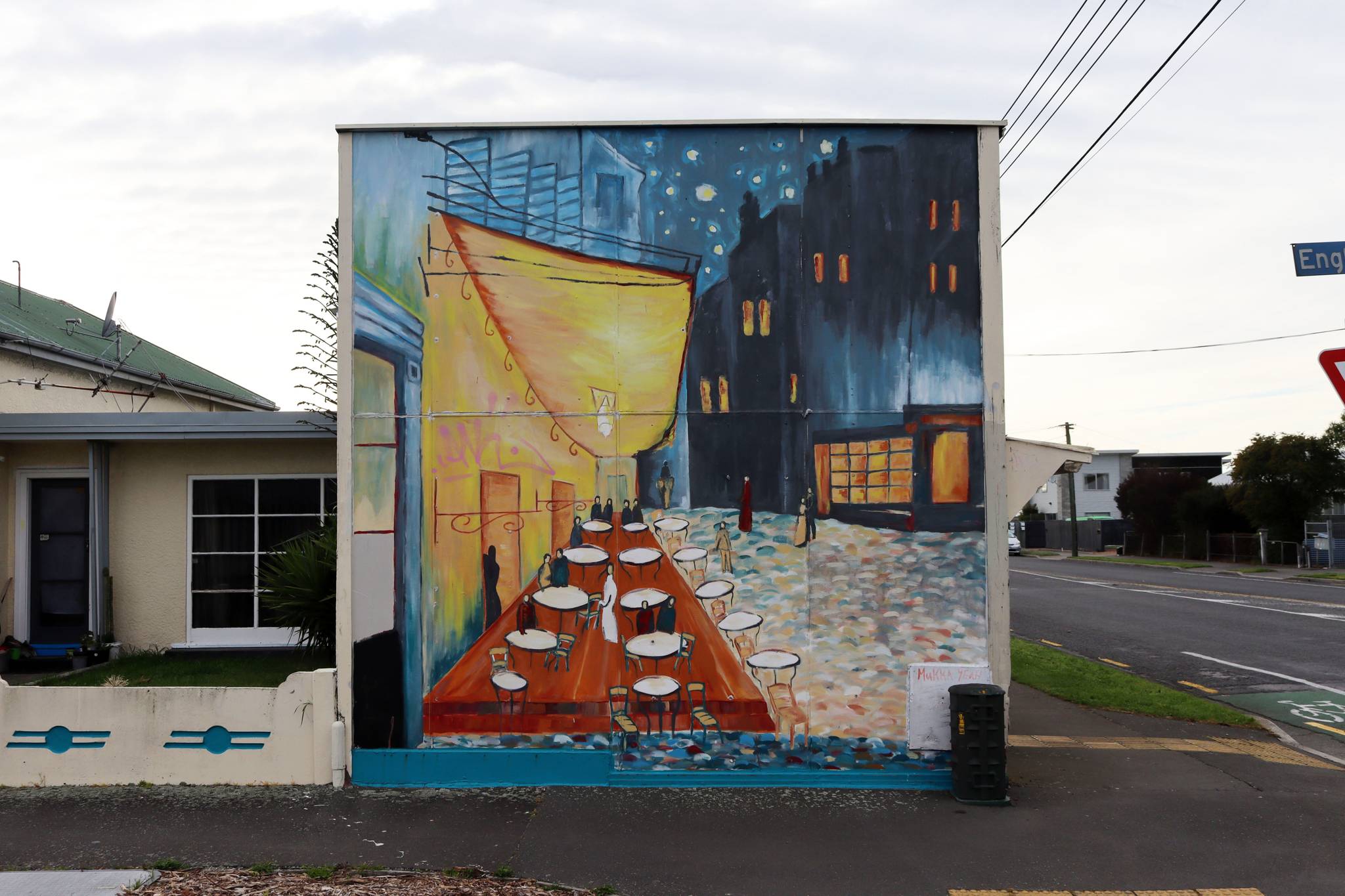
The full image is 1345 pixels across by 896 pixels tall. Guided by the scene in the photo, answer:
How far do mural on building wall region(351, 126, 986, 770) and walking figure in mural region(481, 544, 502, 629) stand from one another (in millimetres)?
17

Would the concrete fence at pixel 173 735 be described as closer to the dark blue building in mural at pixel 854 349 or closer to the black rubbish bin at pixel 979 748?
the dark blue building in mural at pixel 854 349

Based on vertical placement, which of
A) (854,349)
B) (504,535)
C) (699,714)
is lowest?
(699,714)

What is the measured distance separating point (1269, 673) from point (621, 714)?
10.2 m

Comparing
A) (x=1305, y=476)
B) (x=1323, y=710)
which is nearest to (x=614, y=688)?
(x=1323, y=710)

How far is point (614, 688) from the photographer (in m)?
7.67

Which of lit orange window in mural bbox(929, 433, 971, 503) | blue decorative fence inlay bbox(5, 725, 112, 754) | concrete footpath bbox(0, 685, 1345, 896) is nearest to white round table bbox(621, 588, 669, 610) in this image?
concrete footpath bbox(0, 685, 1345, 896)

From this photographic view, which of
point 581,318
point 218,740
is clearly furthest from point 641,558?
point 218,740

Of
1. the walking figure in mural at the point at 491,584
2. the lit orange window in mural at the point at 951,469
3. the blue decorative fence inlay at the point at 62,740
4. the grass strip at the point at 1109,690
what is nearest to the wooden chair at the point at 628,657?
the walking figure in mural at the point at 491,584

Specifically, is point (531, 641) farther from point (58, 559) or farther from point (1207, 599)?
point (1207, 599)

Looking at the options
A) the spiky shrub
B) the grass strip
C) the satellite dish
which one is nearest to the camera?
the spiky shrub

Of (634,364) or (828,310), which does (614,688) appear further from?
(828,310)

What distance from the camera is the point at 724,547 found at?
7.74 metres

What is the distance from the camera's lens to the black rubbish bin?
723 cm

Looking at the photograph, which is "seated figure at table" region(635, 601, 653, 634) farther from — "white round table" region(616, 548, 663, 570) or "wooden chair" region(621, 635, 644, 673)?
"white round table" region(616, 548, 663, 570)
